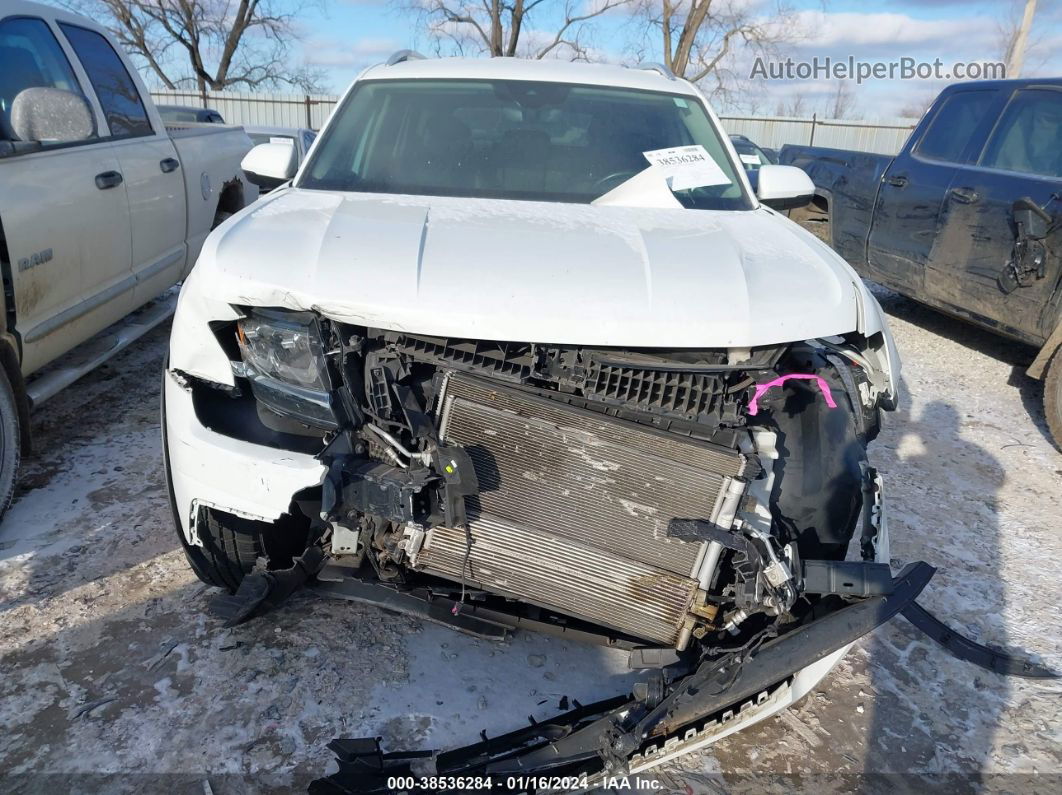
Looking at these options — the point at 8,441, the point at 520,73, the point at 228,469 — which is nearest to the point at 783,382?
the point at 228,469

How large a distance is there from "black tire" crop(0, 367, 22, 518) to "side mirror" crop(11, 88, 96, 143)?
0.97 metres

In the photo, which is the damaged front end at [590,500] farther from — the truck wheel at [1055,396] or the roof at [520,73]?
the truck wheel at [1055,396]

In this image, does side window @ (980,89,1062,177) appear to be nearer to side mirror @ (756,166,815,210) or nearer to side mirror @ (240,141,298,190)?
side mirror @ (756,166,815,210)

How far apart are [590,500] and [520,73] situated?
2231 mm

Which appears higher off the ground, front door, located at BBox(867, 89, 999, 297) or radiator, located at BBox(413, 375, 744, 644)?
front door, located at BBox(867, 89, 999, 297)

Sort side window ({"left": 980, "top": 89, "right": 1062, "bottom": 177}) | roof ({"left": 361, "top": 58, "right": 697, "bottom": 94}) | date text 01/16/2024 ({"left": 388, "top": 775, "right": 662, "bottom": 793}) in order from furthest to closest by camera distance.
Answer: side window ({"left": 980, "top": 89, "right": 1062, "bottom": 177}) < roof ({"left": 361, "top": 58, "right": 697, "bottom": 94}) < date text 01/16/2024 ({"left": 388, "top": 775, "right": 662, "bottom": 793})

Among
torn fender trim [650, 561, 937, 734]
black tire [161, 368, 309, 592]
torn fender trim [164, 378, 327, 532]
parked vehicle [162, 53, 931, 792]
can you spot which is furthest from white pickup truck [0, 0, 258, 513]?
torn fender trim [650, 561, 937, 734]

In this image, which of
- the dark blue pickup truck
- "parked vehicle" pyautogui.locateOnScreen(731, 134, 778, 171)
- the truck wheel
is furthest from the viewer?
"parked vehicle" pyautogui.locateOnScreen(731, 134, 778, 171)

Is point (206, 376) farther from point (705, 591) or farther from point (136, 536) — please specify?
point (705, 591)

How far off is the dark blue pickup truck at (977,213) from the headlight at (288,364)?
4.23 metres

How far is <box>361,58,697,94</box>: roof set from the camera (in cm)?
339

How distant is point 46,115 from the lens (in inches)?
120

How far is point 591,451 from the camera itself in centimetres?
199

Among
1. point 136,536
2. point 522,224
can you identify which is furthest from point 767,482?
point 136,536
